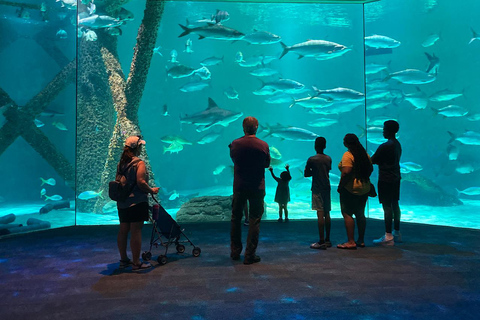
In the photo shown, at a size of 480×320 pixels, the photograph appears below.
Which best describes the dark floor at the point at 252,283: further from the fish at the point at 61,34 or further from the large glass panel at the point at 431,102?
the fish at the point at 61,34

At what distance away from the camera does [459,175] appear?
21672mm

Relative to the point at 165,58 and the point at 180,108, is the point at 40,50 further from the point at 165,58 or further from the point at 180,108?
the point at 165,58

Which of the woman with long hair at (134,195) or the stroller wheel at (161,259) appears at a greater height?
the woman with long hair at (134,195)

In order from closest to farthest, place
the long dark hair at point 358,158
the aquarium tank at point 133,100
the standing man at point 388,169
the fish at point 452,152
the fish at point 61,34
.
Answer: the long dark hair at point 358,158 < the standing man at point 388,169 < the aquarium tank at point 133,100 < the fish at point 61,34 < the fish at point 452,152

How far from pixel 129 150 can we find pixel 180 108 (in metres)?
30.9

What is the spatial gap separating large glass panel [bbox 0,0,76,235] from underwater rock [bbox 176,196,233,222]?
2.42m

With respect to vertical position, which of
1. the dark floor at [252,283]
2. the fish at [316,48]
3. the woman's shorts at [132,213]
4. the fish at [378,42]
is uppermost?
the fish at [378,42]

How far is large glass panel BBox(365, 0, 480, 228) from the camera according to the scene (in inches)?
458

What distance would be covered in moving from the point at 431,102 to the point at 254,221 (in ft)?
75.2

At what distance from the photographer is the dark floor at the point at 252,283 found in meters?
3.01

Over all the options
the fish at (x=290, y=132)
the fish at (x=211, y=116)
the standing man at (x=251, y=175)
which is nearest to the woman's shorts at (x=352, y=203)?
the standing man at (x=251, y=175)

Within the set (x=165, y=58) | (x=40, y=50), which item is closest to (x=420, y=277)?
(x=40, y=50)

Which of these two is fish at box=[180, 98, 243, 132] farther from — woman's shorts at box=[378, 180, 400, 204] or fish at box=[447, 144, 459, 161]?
fish at box=[447, 144, 459, 161]

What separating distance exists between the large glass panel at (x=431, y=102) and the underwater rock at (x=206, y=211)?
4.12 m
